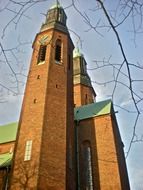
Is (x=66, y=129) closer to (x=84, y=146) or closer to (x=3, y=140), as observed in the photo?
(x=84, y=146)

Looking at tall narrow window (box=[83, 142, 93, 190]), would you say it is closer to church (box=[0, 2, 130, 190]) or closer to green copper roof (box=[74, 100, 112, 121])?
church (box=[0, 2, 130, 190])

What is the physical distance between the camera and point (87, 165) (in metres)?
16.0

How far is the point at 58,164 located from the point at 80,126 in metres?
5.52

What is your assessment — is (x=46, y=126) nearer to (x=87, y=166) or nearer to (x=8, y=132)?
(x=87, y=166)

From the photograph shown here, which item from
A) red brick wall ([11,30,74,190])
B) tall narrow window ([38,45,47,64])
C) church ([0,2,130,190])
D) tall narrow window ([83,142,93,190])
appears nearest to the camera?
red brick wall ([11,30,74,190])

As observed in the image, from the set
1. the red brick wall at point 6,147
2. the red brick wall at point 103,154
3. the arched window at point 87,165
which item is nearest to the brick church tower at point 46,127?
the arched window at point 87,165

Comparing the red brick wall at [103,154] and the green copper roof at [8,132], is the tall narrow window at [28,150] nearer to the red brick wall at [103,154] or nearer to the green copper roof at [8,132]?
the red brick wall at [103,154]

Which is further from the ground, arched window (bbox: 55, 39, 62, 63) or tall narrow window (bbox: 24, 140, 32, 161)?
arched window (bbox: 55, 39, 62, 63)

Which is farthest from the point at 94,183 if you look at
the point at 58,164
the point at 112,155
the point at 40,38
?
the point at 40,38

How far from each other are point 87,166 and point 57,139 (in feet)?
11.5

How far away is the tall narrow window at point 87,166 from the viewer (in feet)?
49.5

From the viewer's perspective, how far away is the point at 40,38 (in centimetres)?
2038

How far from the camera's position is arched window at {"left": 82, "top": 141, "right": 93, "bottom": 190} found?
15.1 metres

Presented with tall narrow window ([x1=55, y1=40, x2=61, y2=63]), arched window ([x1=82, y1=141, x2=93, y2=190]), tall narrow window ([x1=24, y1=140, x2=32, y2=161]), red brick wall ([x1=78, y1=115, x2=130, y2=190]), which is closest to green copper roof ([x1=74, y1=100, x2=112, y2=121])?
red brick wall ([x1=78, y1=115, x2=130, y2=190])
